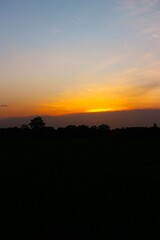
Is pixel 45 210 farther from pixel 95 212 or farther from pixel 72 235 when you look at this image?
pixel 72 235

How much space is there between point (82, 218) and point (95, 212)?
2.02 feet

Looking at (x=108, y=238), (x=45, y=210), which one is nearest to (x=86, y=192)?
(x=45, y=210)

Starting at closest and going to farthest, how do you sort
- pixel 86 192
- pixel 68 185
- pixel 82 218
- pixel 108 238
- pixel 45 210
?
pixel 108 238 < pixel 82 218 < pixel 45 210 < pixel 86 192 < pixel 68 185

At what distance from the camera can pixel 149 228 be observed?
8680mm

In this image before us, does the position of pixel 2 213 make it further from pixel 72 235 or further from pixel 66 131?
pixel 66 131

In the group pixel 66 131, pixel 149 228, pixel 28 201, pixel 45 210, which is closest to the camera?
pixel 149 228

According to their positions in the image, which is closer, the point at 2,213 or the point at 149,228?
the point at 149,228

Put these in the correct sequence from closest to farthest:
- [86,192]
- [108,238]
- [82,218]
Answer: [108,238], [82,218], [86,192]

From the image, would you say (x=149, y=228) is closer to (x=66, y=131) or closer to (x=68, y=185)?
(x=68, y=185)

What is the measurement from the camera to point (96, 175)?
16188 millimetres

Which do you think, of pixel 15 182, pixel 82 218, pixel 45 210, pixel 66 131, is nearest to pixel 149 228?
pixel 82 218

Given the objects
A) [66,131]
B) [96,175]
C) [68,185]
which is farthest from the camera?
[66,131]

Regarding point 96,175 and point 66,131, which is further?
point 66,131

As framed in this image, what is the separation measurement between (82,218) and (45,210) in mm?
1241
